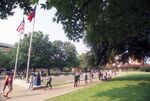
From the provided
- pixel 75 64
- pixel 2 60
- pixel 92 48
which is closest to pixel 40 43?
pixel 2 60

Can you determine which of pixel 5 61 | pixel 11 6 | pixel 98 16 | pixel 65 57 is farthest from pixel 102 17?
pixel 65 57

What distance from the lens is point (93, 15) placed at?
14.6 meters

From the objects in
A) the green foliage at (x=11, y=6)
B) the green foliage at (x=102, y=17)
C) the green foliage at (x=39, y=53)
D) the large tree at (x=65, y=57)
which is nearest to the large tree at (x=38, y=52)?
the green foliage at (x=39, y=53)

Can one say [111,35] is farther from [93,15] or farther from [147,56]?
[147,56]

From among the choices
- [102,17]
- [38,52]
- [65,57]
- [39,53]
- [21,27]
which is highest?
[65,57]

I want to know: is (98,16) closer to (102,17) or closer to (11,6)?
(102,17)

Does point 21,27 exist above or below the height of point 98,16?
above

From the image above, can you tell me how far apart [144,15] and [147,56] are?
2989 cm

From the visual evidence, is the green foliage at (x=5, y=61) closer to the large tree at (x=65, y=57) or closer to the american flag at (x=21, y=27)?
the large tree at (x=65, y=57)

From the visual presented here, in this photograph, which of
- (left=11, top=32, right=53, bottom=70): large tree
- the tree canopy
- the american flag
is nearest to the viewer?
the tree canopy

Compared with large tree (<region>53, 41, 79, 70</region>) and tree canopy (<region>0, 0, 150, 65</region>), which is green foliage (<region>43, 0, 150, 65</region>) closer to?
tree canopy (<region>0, 0, 150, 65</region>)

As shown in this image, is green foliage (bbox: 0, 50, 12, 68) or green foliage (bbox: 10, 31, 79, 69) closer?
green foliage (bbox: 10, 31, 79, 69)

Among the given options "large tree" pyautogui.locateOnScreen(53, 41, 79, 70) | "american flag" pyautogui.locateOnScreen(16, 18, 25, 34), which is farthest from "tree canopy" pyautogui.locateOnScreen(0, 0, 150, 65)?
"large tree" pyautogui.locateOnScreen(53, 41, 79, 70)

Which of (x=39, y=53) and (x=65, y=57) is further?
(x=65, y=57)
